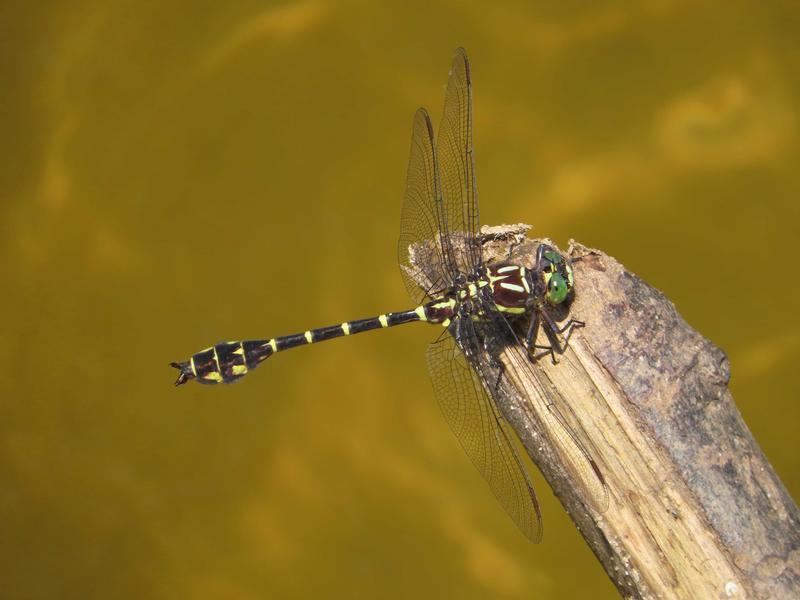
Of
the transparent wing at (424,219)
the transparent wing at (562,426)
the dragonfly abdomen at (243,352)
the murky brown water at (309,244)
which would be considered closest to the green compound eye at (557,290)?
the transparent wing at (562,426)

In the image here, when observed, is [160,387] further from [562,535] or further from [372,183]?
[562,535]

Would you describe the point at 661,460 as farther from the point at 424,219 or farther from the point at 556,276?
the point at 424,219

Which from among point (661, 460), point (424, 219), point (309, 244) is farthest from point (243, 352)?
point (309, 244)

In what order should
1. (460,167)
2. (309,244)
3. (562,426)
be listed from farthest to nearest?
(309,244)
(460,167)
(562,426)

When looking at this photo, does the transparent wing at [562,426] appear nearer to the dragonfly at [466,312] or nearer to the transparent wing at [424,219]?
the dragonfly at [466,312]

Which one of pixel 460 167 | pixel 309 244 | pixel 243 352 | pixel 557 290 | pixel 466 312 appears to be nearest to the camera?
pixel 557 290

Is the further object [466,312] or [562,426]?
[466,312]
